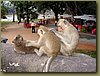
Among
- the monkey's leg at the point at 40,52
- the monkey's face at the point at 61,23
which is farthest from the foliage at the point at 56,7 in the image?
the monkey's leg at the point at 40,52

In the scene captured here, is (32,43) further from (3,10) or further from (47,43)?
(3,10)

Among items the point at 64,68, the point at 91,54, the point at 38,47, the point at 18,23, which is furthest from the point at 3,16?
the point at 91,54

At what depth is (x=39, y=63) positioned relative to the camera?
2037 millimetres

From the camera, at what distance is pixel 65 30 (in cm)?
208

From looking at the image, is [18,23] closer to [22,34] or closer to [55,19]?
[22,34]

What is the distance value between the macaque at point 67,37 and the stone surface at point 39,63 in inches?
2.8

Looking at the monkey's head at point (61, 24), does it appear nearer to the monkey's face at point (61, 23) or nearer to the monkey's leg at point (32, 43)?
the monkey's face at point (61, 23)

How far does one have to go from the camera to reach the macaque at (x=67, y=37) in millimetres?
2061

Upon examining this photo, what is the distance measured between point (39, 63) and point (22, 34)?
0.34 metres

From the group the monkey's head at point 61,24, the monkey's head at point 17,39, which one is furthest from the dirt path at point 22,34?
the monkey's head at point 61,24

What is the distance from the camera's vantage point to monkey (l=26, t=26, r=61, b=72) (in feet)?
6.70

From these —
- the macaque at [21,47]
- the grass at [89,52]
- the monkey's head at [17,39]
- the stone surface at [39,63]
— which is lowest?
the stone surface at [39,63]

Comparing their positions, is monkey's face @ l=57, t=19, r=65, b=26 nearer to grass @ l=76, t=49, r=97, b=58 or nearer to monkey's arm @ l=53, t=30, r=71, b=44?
monkey's arm @ l=53, t=30, r=71, b=44

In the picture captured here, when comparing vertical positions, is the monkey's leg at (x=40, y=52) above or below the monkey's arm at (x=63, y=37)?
below
